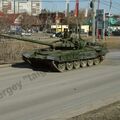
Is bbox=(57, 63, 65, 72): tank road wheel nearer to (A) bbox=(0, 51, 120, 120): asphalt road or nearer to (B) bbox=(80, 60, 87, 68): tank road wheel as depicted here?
(A) bbox=(0, 51, 120, 120): asphalt road

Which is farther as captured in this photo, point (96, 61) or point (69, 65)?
point (96, 61)

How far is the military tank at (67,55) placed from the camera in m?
22.1

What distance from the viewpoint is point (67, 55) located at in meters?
22.5

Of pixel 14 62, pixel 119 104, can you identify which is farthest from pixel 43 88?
pixel 14 62

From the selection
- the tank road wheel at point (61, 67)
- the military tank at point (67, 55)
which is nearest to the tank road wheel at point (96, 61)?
the military tank at point (67, 55)

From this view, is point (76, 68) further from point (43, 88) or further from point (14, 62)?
point (43, 88)

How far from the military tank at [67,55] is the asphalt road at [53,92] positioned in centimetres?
55

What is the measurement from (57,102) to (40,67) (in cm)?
999

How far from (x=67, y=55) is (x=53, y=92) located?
7.33 meters

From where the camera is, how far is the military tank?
22125 millimetres

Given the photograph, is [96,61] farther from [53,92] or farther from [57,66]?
[53,92]

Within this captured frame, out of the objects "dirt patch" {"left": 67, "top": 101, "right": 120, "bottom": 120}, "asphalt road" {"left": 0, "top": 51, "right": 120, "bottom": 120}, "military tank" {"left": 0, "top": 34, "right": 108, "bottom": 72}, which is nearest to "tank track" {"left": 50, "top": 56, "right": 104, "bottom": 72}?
"military tank" {"left": 0, "top": 34, "right": 108, "bottom": 72}

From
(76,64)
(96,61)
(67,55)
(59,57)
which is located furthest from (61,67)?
(96,61)

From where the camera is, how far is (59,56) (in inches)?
869
